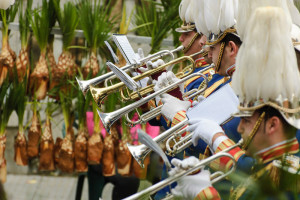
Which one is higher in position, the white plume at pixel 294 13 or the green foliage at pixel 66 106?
the white plume at pixel 294 13

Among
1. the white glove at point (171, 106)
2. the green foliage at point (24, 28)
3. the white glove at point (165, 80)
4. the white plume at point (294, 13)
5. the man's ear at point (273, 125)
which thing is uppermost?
the white plume at point (294, 13)

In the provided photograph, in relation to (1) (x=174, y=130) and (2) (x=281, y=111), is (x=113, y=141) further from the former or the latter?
(2) (x=281, y=111)

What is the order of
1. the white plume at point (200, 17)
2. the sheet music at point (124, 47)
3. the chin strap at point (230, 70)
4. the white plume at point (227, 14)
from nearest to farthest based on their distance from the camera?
1. the chin strap at point (230, 70)
2. the white plume at point (227, 14)
3. the white plume at point (200, 17)
4. the sheet music at point (124, 47)

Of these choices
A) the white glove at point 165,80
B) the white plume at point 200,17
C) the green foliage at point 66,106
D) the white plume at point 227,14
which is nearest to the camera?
the white plume at point 227,14

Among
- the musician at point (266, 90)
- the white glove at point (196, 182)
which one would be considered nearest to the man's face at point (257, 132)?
the musician at point (266, 90)

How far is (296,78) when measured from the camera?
2.38 meters

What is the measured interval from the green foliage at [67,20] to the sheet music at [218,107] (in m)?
3.31

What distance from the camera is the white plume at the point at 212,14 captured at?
11.7ft

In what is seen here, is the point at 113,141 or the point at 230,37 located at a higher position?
the point at 230,37

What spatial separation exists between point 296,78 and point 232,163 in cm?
51

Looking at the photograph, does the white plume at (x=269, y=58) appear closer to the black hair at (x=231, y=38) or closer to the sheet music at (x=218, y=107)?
the sheet music at (x=218, y=107)

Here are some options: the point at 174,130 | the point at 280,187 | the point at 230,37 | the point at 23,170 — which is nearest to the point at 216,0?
the point at 230,37

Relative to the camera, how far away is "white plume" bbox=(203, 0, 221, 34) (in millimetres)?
3568

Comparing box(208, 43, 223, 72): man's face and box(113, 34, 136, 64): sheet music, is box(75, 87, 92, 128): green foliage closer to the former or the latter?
box(113, 34, 136, 64): sheet music
